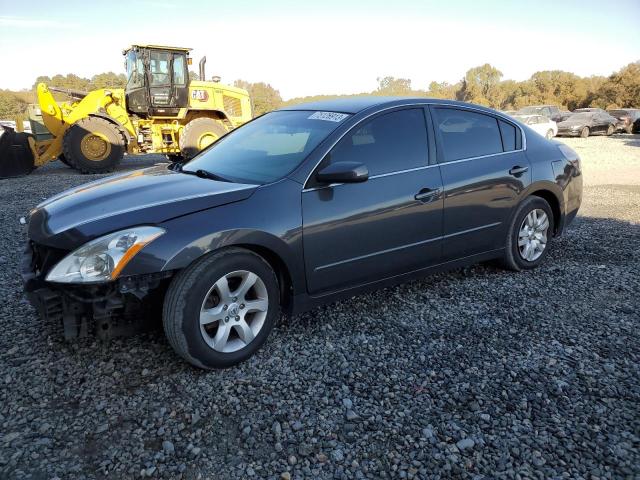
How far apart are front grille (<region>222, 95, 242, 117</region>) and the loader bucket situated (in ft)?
16.0

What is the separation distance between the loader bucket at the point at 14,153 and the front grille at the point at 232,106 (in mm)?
4883

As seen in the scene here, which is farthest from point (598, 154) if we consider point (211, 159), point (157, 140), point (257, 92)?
point (257, 92)

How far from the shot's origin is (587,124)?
23.8 meters

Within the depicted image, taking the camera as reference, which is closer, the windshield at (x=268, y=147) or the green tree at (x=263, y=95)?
the windshield at (x=268, y=147)

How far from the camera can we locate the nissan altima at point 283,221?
8.64 ft

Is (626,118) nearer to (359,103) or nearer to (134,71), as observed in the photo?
(134,71)

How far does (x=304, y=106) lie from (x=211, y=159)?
3.01 ft

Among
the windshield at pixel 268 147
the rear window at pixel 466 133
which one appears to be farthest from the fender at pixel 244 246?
the rear window at pixel 466 133

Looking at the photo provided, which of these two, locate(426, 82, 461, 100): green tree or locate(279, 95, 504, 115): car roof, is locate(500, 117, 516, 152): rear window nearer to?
locate(279, 95, 504, 115): car roof

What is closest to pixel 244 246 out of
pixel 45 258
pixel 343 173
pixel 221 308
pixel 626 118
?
pixel 221 308

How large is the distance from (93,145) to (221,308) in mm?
10077

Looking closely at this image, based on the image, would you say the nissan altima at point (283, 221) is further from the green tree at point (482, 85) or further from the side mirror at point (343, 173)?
the green tree at point (482, 85)

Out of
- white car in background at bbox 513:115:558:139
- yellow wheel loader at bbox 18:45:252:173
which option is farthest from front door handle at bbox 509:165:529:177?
white car in background at bbox 513:115:558:139

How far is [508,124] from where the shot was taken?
4328mm
